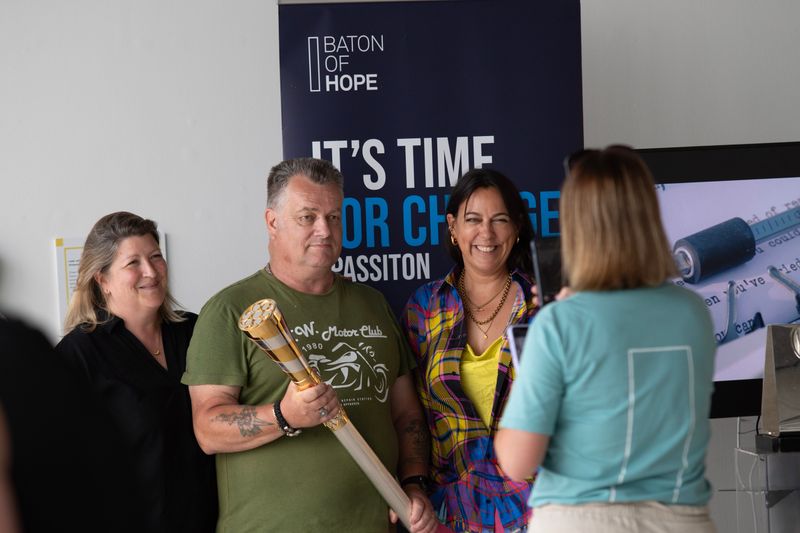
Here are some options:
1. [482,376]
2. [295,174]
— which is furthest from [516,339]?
[295,174]

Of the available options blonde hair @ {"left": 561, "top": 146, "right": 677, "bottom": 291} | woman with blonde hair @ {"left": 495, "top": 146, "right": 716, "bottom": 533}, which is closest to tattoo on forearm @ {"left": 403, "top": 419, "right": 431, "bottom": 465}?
Result: woman with blonde hair @ {"left": 495, "top": 146, "right": 716, "bottom": 533}

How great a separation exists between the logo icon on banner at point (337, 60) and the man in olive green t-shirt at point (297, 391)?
73 centimetres

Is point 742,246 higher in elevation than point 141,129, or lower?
lower

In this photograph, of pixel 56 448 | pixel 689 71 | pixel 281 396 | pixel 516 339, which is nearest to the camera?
pixel 56 448

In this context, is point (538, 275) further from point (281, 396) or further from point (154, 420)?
point (154, 420)

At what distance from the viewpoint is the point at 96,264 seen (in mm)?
2717

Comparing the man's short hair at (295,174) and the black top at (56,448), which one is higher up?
the man's short hair at (295,174)

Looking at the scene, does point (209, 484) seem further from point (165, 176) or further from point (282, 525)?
point (165, 176)

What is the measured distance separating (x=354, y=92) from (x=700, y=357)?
6.42 feet

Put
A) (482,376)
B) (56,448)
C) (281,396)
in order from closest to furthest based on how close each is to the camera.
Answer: (56,448) < (281,396) < (482,376)

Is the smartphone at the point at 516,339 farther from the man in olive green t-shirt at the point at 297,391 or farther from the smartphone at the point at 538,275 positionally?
the man in olive green t-shirt at the point at 297,391

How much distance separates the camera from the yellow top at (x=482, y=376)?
8.56 ft

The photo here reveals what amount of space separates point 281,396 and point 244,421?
0.45ft

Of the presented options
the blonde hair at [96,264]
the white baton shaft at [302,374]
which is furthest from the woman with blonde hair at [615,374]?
the blonde hair at [96,264]
